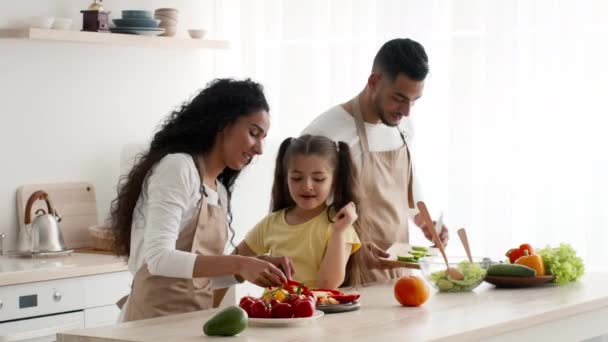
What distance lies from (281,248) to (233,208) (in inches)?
66.5

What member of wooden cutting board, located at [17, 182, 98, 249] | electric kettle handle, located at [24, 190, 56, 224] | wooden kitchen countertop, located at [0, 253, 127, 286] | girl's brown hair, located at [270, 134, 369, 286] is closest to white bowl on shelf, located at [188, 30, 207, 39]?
wooden cutting board, located at [17, 182, 98, 249]

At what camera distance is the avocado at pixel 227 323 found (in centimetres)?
225

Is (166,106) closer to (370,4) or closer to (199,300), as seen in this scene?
(370,4)

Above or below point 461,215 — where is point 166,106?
above

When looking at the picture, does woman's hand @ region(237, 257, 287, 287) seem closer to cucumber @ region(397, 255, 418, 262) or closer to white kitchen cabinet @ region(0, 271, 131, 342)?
cucumber @ region(397, 255, 418, 262)

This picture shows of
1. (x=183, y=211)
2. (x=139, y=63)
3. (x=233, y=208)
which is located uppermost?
(x=139, y=63)

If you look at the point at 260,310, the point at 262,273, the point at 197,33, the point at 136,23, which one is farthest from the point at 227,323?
the point at 197,33

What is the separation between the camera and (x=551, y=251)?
309 cm

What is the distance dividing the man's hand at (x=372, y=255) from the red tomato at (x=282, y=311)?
0.78 metres

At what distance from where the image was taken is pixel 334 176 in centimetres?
312

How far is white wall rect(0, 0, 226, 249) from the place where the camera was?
14.2 feet

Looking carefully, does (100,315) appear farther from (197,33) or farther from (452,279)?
(452,279)

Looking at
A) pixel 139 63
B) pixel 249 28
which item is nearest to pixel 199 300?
pixel 139 63

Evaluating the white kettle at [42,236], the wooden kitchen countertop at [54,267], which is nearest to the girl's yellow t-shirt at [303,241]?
the wooden kitchen countertop at [54,267]
